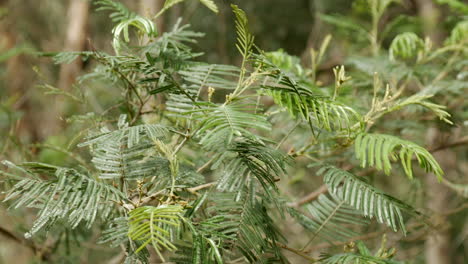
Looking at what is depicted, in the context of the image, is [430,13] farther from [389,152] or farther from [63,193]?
[63,193]

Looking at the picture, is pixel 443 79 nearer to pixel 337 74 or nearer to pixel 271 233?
pixel 337 74

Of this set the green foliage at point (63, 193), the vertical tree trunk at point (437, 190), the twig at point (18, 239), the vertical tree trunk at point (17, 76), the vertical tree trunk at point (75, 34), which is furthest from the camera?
the vertical tree trunk at point (17, 76)

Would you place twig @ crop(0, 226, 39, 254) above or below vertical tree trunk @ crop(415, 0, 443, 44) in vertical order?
below

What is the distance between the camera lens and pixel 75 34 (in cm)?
248

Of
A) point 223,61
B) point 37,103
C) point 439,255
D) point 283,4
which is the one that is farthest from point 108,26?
point 439,255

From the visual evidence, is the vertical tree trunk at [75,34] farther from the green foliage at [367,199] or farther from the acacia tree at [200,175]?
the green foliage at [367,199]

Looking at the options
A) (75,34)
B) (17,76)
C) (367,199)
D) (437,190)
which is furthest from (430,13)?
(17,76)

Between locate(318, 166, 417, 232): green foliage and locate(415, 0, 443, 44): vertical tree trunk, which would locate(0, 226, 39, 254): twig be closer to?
locate(318, 166, 417, 232): green foliage

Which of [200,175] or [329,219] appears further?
[329,219]

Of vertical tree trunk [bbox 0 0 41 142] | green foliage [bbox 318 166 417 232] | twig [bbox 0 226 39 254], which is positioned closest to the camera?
green foliage [bbox 318 166 417 232]

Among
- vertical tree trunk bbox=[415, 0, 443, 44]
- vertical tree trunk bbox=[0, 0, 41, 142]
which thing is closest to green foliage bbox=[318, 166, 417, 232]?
vertical tree trunk bbox=[415, 0, 443, 44]

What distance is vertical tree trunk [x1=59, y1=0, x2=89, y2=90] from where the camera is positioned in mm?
2357

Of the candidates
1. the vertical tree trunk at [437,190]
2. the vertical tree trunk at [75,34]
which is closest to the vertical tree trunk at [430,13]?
the vertical tree trunk at [437,190]

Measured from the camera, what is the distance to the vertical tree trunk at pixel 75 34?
2357 mm
